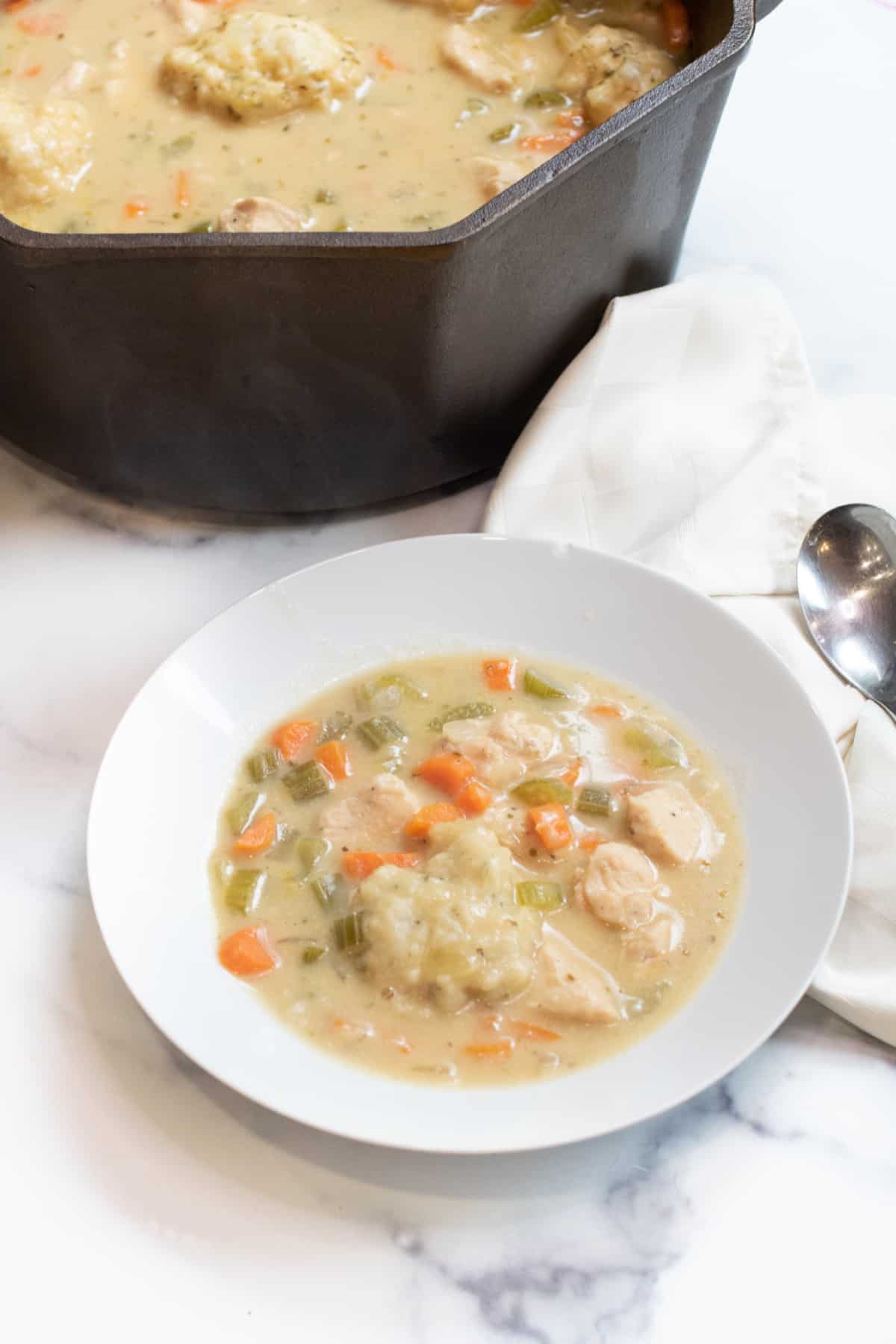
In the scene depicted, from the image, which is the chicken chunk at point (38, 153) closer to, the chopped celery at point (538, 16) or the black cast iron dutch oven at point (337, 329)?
the black cast iron dutch oven at point (337, 329)

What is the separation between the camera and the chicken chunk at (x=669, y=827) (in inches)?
67.1

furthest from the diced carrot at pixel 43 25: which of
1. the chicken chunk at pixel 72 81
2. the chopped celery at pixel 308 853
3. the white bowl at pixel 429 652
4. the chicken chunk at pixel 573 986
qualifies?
the chicken chunk at pixel 573 986

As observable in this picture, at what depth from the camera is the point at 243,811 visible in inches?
70.8

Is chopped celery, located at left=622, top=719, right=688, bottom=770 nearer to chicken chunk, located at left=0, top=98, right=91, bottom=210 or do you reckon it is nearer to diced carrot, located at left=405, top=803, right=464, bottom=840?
diced carrot, located at left=405, top=803, right=464, bottom=840

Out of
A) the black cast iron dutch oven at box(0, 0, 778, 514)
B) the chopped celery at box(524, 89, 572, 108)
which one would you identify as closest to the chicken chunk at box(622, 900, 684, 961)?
the black cast iron dutch oven at box(0, 0, 778, 514)

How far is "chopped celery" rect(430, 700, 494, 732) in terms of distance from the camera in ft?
6.21

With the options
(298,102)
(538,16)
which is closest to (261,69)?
(298,102)

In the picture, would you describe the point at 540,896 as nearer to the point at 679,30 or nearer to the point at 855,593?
the point at 855,593

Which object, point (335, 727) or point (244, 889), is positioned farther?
point (335, 727)

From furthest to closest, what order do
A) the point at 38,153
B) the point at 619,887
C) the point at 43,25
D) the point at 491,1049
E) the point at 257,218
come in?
the point at 43,25, the point at 38,153, the point at 257,218, the point at 619,887, the point at 491,1049

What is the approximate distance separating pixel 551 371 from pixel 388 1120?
1.26m

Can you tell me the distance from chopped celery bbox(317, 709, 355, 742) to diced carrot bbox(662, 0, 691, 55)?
4.80 feet

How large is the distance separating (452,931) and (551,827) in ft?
0.75

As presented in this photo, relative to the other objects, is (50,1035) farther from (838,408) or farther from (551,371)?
(838,408)
